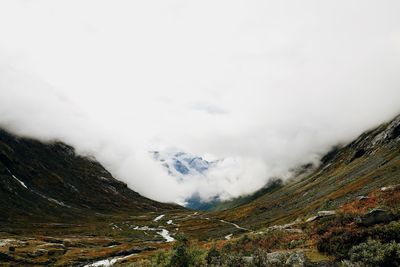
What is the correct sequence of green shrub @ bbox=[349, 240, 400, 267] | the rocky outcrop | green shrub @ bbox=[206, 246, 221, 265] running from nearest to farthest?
green shrub @ bbox=[349, 240, 400, 267]
green shrub @ bbox=[206, 246, 221, 265]
the rocky outcrop

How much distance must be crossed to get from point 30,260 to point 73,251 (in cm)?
1746

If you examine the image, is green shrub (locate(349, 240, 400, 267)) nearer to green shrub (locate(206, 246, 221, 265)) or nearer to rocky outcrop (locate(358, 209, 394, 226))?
rocky outcrop (locate(358, 209, 394, 226))

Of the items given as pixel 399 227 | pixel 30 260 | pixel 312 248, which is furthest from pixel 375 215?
pixel 30 260

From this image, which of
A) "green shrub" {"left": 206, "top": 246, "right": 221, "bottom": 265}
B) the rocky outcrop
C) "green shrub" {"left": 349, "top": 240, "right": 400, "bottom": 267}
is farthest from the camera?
the rocky outcrop

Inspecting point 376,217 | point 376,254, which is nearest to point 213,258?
point 376,254

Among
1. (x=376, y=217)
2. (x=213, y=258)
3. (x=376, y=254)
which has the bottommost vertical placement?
(x=376, y=254)

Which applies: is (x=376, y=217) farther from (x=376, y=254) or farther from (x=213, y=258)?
(x=213, y=258)

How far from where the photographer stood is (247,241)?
40094 millimetres

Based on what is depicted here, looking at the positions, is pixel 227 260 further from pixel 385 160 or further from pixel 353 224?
pixel 385 160

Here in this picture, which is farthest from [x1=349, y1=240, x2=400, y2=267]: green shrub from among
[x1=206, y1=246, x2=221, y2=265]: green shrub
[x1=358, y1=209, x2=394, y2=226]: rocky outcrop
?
[x1=206, y1=246, x2=221, y2=265]: green shrub

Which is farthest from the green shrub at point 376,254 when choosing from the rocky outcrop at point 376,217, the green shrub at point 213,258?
the green shrub at point 213,258

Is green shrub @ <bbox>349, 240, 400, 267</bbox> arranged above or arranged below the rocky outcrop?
below

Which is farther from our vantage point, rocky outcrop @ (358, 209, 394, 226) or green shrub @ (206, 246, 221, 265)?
rocky outcrop @ (358, 209, 394, 226)

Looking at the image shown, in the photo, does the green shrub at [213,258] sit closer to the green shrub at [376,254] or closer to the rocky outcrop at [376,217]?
the green shrub at [376,254]
